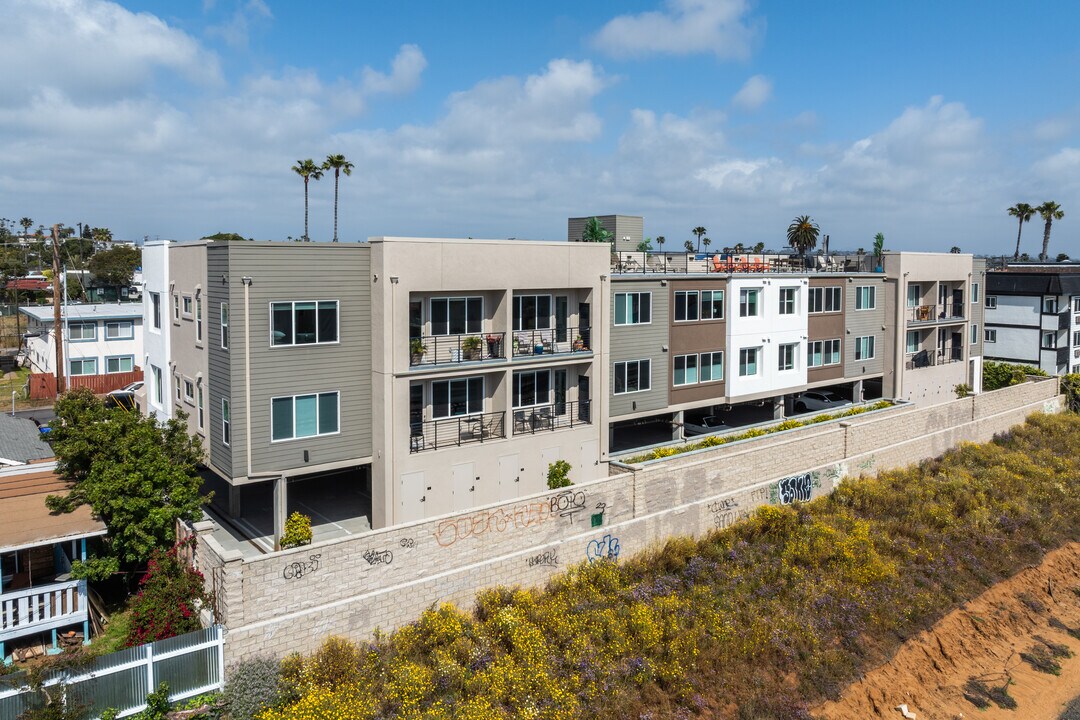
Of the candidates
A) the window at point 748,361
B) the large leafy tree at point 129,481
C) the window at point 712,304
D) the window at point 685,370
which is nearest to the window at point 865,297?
the window at point 748,361

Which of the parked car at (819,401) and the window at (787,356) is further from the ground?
the window at (787,356)

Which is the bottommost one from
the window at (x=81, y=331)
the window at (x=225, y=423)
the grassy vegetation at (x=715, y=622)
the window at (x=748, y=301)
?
the grassy vegetation at (x=715, y=622)

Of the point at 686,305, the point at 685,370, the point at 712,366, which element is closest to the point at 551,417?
the point at 685,370

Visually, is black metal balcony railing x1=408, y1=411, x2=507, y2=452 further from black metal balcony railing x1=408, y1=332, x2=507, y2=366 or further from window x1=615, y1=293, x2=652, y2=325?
window x1=615, y1=293, x2=652, y2=325

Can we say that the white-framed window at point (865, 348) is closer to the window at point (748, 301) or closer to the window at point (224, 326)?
the window at point (748, 301)

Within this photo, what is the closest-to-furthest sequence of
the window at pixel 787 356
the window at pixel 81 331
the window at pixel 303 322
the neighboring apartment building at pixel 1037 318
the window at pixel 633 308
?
1. the window at pixel 303 322
2. the window at pixel 633 308
3. the window at pixel 787 356
4. the window at pixel 81 331
5. the neighboring apartment building at pixel 1037 318

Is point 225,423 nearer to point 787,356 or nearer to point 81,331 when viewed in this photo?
point 787,356

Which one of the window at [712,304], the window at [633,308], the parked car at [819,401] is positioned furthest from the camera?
the parked car at [819,401]
